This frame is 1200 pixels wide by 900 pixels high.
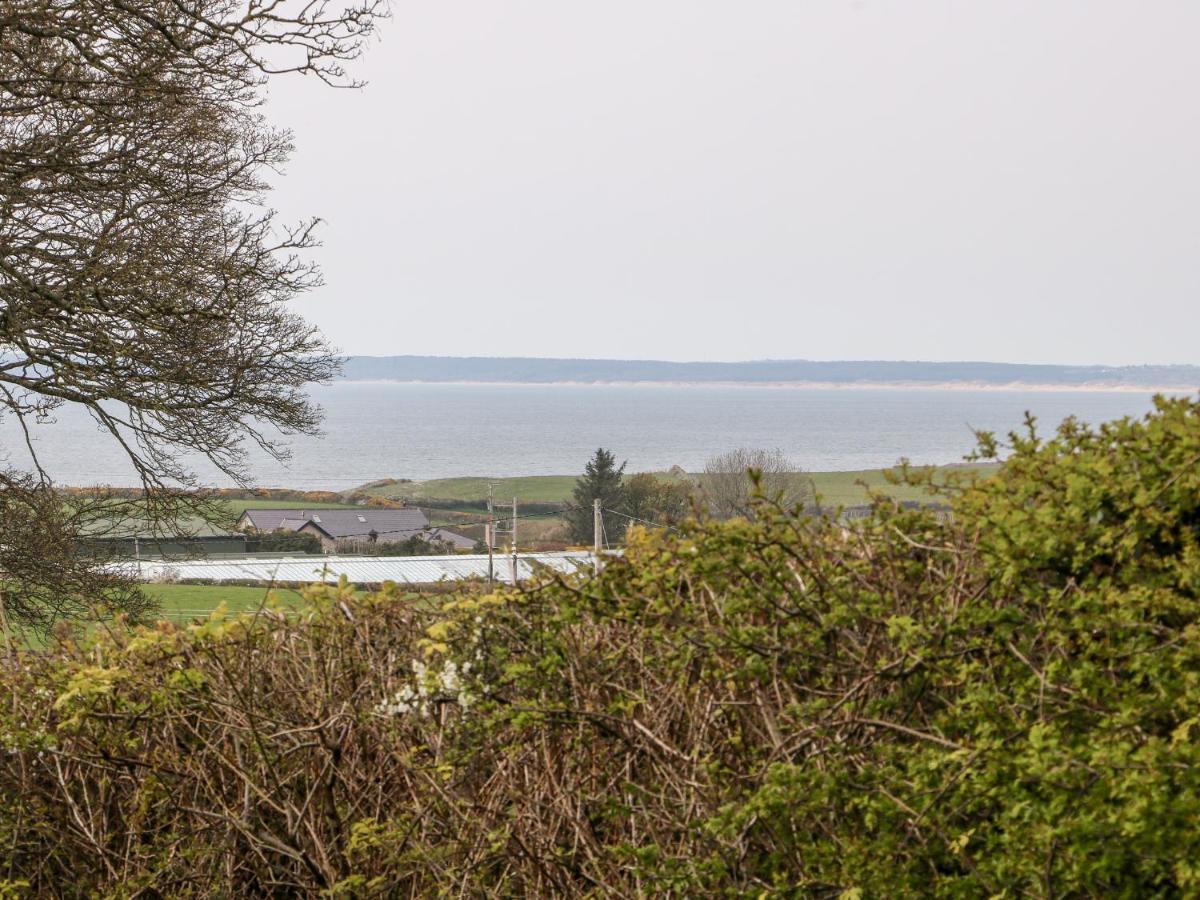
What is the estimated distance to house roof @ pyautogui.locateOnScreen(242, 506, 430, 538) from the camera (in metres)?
41.8

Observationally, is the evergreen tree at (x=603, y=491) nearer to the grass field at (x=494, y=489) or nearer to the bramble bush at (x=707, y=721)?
the grass field at (x=494, y=489)

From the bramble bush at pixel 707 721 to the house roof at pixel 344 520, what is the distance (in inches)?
1417

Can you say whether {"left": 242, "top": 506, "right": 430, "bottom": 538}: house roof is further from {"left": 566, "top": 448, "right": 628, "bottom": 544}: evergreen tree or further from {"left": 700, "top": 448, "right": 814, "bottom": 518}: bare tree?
{"left": 700, "top": 448, "right": 814, "bottom": 518}: bare tree

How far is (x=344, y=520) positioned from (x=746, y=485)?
146 ft

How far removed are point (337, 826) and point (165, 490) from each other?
1059 centimetres

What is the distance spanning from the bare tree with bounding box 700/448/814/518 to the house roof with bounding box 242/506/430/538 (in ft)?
35.5

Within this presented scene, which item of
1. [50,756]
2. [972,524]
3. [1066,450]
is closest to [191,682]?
[50,756]

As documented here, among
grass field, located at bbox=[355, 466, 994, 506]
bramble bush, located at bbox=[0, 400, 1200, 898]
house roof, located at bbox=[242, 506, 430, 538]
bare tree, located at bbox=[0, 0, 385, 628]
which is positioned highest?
bare tree, located at bbox=[0, 0, 385, 628]

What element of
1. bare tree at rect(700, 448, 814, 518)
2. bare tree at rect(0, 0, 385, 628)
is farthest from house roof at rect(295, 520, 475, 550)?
bare tree at rect(0, 0, 385, 628)

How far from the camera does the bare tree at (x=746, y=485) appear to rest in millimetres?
2881

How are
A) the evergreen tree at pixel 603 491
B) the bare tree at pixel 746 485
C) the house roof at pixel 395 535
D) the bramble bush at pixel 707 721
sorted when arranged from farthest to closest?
the evergreen tree at pixel 603 491 → the house roof at pixel 395 535 → the bare tree at pixel 746 485 → the bramble bush at pixel 707 721

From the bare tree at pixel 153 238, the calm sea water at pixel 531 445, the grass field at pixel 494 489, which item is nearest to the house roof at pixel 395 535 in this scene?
the grass field at pixel 494 489

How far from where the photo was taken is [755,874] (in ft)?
8.71

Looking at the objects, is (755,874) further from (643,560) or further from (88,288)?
(88,288)
